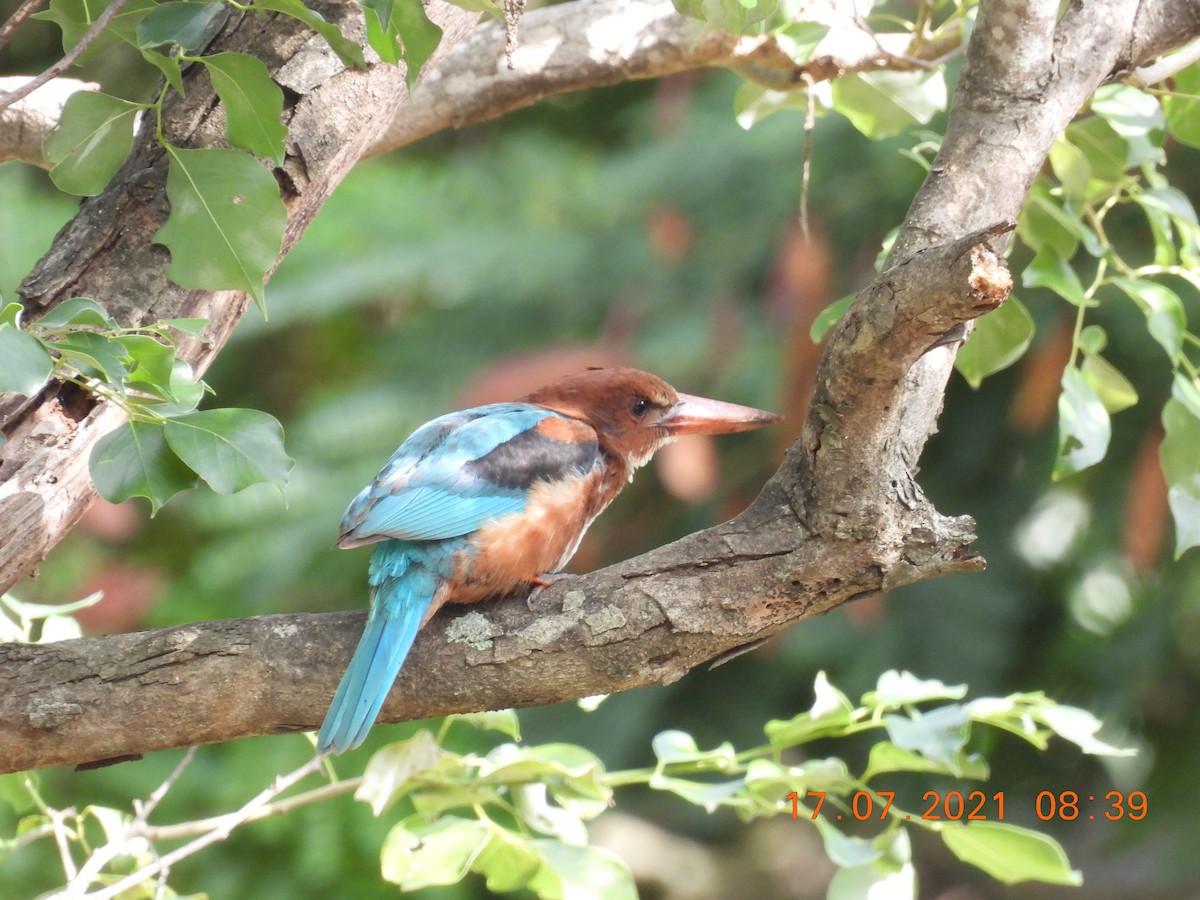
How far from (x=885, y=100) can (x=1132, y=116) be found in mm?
499

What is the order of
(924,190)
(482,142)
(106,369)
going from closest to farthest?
(106,369)
(924,190)
(482,142)

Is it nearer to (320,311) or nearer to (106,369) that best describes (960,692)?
(106,369)

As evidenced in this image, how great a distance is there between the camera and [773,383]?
3.96 metres

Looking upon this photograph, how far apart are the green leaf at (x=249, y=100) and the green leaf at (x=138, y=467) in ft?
1.24

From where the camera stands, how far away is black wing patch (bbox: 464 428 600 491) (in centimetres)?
242

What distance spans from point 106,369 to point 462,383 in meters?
3.30

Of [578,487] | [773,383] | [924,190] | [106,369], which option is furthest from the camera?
[773,383]

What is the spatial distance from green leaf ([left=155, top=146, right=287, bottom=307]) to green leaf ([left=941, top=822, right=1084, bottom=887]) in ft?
4.13

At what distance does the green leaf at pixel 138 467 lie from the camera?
1416mm

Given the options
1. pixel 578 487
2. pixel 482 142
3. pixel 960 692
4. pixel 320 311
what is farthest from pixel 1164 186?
pixel 482 142

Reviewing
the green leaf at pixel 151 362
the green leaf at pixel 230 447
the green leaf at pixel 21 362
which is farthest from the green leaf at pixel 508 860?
the green leaf at pixel 21 362

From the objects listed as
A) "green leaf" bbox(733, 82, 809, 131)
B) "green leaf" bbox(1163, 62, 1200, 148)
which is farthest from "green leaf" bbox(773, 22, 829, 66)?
"green leaf" bbox(1163, 62, 1200, 148)

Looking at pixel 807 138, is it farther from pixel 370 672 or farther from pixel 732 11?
pixel 370 672
